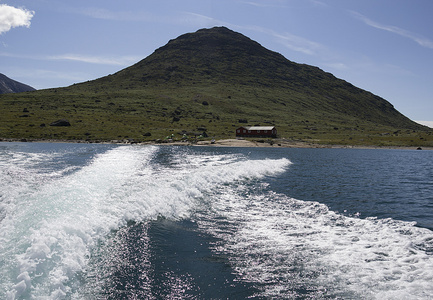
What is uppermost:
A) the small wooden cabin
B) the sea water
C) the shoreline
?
the small wooden cabin

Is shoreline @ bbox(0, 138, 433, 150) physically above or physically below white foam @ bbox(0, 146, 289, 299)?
above

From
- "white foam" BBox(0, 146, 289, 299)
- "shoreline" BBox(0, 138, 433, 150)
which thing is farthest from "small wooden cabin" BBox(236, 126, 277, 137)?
"white foam" BBox(0, 146, 289, 299)

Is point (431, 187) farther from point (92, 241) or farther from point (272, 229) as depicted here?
point (92, 241)

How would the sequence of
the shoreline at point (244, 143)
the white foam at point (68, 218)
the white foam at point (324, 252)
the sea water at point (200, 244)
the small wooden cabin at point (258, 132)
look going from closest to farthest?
1. the white foam at point (68, 218)
2. the sea water at point (200, 244)
3. the white foam at point (324, 252)
4. the shoreline at point (244, 143)
5. the small wooden cabin at point (258, 132)

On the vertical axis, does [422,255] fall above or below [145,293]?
above

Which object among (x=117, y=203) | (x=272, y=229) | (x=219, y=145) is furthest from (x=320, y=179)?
(x=219, y=145)

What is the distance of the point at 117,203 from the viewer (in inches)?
862

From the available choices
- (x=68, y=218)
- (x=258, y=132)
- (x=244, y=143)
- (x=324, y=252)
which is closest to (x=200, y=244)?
(x=324, y=252)

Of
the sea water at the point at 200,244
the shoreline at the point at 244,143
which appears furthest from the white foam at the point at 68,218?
the shoreline at the point at 244,143

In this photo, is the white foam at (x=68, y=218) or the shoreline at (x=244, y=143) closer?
the white foam at (x=68, y=218)

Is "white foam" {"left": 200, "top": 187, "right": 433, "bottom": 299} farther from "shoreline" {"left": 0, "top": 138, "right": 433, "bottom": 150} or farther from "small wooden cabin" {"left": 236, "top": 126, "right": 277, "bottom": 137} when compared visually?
"small wooden cabin" {"left": 236, "top": 126, "right": 277, "bottom": 137}

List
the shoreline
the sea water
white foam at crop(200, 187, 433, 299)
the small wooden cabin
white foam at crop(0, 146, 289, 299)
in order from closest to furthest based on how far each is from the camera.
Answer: white foam at crop(0, 146, 289, 299)
the sea water
white foam at crop(200, 187, 433, 299)
the shoreline
the small wooden cabin

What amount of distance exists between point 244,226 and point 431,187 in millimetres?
34926

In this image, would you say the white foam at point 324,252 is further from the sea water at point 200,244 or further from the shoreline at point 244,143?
the shoreline at point 244,143
